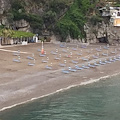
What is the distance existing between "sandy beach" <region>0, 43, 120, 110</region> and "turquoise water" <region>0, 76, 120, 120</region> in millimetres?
1563

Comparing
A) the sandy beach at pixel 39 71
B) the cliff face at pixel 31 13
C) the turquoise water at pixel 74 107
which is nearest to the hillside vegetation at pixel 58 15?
the cliff face at pixel 31 13

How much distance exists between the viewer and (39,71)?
43500 millimetres

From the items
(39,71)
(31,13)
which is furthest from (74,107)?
(31,13)

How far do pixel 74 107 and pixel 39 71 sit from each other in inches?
576

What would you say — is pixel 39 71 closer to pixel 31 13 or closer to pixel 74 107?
pixel 74 107

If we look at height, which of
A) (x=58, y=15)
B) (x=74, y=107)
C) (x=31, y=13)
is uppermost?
(x=31, y=13)

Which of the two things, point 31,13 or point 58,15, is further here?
point 58,15

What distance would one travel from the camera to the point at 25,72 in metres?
42.2

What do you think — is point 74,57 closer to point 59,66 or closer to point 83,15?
point 59,66

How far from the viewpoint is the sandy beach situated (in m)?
33.4

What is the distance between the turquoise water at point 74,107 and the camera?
27250 millimetres

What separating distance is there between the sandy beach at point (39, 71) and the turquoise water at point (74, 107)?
5.13 ft

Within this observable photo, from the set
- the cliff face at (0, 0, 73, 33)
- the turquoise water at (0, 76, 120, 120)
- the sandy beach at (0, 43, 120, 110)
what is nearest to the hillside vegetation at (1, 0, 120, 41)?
the cliff face at (0, 0, 73, 33)

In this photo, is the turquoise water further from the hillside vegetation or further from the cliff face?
the hillside vegetation
